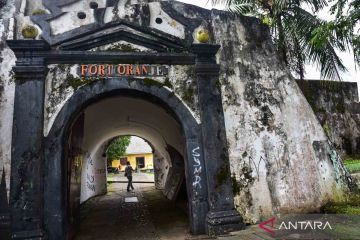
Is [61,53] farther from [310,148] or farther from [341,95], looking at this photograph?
[341,95]

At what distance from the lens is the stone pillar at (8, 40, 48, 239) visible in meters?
4.54

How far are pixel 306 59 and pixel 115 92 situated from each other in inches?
235

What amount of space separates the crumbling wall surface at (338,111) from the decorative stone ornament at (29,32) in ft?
28.7

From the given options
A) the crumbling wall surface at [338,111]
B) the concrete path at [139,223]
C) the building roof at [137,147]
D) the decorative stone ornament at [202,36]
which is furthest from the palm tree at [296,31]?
the building roof at [137,147]

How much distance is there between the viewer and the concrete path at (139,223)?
540 centimetres

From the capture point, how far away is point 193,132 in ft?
17.8

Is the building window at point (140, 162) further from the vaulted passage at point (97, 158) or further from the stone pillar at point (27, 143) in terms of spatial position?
the stone pillar at point (27, 143)

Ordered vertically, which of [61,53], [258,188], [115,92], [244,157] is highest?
[61,53]

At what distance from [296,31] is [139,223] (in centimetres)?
671

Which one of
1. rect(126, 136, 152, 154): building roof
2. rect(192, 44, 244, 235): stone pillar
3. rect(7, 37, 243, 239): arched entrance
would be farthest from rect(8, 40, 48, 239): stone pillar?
rect(126, 136, 152, 154): building roof

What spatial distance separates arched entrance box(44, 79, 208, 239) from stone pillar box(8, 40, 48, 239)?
153mm

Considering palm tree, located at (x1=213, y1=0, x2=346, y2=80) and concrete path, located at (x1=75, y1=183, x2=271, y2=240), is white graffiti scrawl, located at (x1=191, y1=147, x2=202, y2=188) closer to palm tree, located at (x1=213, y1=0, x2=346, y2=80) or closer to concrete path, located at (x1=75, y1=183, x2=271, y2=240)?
concrete path, located at (x1=75, y1=183, x2=271, y2=240)

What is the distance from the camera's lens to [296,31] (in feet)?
28.0

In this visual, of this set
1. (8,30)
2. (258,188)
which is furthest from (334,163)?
(8,30)
